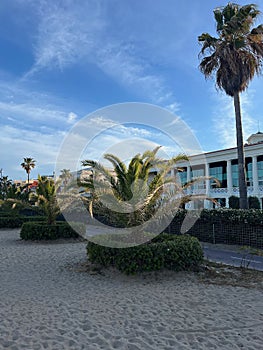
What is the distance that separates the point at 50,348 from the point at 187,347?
176cm

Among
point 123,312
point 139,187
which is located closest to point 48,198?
point 139,187

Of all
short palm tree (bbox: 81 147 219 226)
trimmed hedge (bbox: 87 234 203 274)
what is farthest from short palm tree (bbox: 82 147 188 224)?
trimmed hedge (bbox: 87 234 203 274)

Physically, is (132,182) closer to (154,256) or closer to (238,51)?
(154,256)

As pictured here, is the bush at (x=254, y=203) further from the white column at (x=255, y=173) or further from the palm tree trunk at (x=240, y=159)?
the palm tree trunk at (x=240, y=159)

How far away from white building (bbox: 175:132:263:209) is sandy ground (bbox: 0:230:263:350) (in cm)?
2253

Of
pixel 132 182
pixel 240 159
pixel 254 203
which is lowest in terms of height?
pixel 132 182

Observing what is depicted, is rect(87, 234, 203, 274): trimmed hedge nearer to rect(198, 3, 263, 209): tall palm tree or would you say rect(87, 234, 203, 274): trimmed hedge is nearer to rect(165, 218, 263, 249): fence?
rect(165, 218, 263, 249): fence

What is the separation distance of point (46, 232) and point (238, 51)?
1300cm

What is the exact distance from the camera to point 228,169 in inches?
1319

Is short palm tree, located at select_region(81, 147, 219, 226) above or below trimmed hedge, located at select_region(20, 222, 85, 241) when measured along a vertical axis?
above

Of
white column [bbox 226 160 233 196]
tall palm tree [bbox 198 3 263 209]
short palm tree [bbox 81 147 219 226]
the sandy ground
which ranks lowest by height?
the sandy ground

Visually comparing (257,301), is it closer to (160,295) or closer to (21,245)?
(160,295)

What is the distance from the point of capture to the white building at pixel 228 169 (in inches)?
1219

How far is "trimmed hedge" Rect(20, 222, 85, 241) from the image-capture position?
49.1 feet
